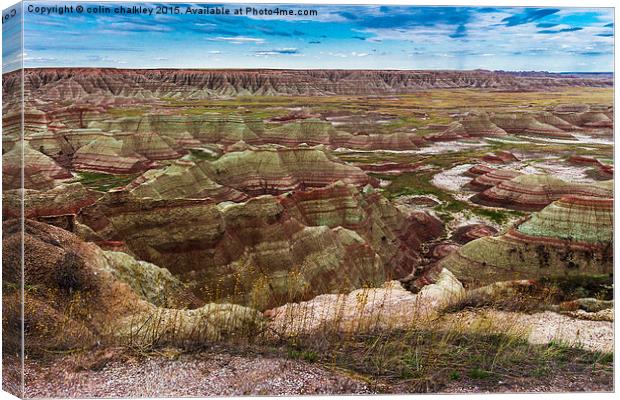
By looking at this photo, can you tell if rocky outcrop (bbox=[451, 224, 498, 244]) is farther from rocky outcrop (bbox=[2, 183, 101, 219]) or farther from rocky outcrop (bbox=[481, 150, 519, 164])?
rocky outcrop (bbox=[2, 183, 101, 219])

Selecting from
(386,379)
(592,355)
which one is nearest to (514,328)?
(592,355)

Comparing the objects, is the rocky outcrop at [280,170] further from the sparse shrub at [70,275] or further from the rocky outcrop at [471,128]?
the sparse shrub at [70,275]

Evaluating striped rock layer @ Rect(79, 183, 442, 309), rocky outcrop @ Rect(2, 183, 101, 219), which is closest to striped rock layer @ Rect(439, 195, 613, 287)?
striped rock layer @ Rect(79, 183, 442, 309)

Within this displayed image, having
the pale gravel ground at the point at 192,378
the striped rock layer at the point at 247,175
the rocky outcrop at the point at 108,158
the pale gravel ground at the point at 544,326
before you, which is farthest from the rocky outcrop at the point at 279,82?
the striped rock layer at the point at 247,175

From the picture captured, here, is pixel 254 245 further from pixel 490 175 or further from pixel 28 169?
pixel 490 175

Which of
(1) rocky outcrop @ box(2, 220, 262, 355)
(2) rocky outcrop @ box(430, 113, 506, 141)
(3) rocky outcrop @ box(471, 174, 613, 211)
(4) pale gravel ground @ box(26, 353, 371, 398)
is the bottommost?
(4) pale gravel ground @ box(26, 353, 371, 398)

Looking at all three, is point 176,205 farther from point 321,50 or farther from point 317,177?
point 317,177
